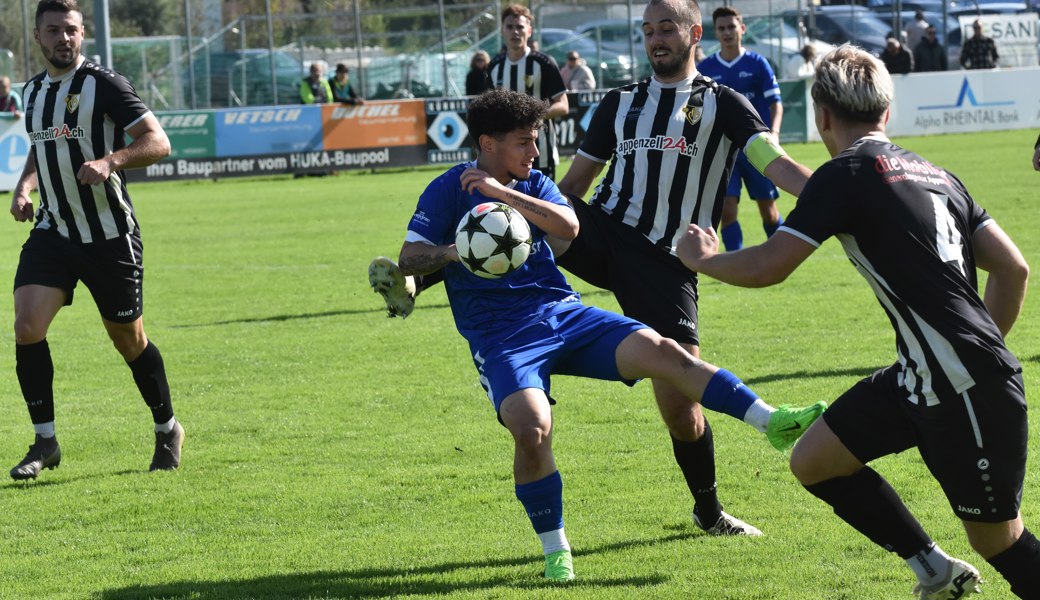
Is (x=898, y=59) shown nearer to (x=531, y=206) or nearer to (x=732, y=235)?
(x=732, y=235)

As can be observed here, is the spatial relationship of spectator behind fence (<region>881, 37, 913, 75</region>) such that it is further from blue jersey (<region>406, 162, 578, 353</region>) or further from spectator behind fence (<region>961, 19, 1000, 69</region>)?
blue jersey (<region>406, 162, 578, 353</region>)

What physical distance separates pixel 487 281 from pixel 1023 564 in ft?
6.90

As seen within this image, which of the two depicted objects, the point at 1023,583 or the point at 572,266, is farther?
the point at 572,266

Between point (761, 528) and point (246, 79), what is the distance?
2526 cm

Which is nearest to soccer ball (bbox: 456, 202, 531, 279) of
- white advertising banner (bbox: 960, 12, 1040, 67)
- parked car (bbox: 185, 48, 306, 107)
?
parked car (bbox: 185, 48, 306, 107)

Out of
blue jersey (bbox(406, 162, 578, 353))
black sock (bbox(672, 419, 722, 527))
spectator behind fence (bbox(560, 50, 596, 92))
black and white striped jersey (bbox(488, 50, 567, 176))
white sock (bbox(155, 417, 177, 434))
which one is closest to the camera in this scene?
blue jersey (bbox(406, 162, 578, 353))

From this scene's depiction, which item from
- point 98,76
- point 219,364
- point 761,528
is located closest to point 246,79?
point 219,364

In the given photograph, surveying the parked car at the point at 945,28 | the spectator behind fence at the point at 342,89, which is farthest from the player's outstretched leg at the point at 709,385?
the parked car at the point at 945,28

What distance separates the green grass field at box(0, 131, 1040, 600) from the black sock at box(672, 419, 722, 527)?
0.09m

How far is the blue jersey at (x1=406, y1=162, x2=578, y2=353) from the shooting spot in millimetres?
4965

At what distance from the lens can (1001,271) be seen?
13.1ft

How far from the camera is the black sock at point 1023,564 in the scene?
3809 millimetres

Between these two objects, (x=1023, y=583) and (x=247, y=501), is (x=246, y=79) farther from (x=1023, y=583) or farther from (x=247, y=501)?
(x=1023, y=583)

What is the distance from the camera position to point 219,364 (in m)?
9.30
